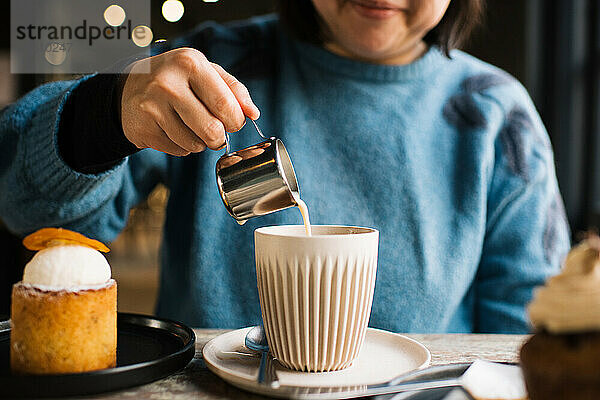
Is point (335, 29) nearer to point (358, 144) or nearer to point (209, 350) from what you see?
point (358, 144)

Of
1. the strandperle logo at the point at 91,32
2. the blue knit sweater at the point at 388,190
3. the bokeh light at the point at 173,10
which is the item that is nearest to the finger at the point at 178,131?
the blue knit sweater at the point at 388,190

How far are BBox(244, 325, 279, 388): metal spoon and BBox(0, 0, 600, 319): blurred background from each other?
6.17 ft

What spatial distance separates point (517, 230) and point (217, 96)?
28.5 inches

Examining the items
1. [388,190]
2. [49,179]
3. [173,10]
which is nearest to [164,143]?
[49,179]

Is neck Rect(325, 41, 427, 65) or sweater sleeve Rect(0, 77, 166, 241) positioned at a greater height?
neck Rect(325, 41, 427, 65)

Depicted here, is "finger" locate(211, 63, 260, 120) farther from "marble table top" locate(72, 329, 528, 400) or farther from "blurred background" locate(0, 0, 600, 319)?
"blurred background" locate(0, 0, 600, 319)

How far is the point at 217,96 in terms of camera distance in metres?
0.71

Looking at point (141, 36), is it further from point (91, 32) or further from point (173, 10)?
point (173, 10)

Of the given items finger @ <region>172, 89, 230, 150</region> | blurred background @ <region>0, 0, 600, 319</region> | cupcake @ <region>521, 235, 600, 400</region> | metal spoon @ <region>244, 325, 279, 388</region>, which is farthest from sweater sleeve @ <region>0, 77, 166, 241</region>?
blurred background @ <region>0, 0, 600, 319</region>

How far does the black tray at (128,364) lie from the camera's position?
0.55m

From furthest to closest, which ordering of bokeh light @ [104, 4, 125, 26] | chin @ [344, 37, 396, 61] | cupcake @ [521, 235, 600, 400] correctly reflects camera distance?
1. bokeh light @ [104, 4, 125, 26]
2. chin @ [344, 37, 396, 61]
3. cupcake @ [521, 235, 600, 400]

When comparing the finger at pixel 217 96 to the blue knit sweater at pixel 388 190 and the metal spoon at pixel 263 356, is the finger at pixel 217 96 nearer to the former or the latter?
the metal spoon at pixel 263 356

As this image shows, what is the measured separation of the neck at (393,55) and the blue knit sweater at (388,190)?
0.02 m

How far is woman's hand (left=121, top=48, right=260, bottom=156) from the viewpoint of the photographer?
2.37ft
